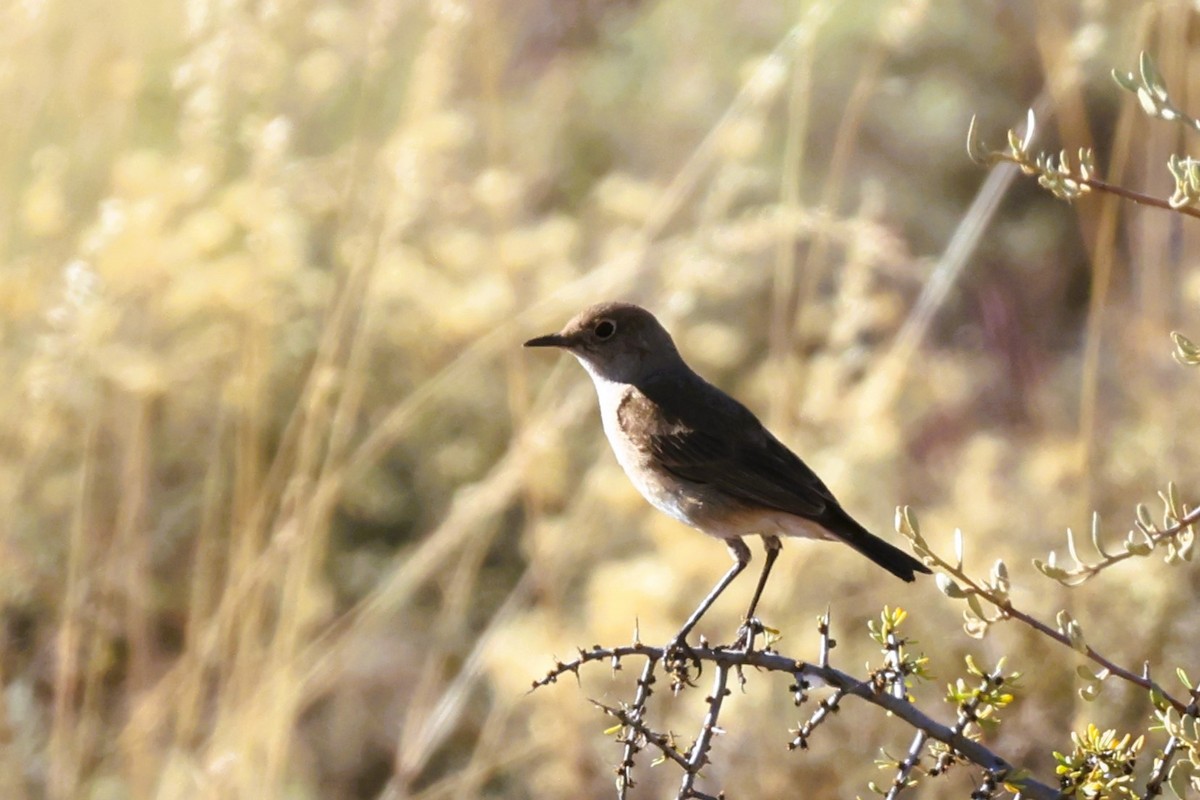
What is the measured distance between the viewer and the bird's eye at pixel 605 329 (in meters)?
4.24

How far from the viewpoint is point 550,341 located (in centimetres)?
404

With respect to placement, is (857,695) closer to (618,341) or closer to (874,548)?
(874,548)

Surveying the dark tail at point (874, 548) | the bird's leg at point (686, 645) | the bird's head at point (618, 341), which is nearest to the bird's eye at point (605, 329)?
the bird's head at point (618, 341)

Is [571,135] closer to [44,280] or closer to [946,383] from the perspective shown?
[946,383]

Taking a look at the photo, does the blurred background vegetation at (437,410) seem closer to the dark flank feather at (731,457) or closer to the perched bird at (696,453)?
the perched bird at (696,453)

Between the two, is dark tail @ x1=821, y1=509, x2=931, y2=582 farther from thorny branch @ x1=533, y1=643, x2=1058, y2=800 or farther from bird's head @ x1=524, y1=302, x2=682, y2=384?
bird's head @ x1=524, y1=302, x2=682, y2=384

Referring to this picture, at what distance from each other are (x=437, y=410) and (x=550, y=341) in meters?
2.26

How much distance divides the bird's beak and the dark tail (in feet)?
3.00

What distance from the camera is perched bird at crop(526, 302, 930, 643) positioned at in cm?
360

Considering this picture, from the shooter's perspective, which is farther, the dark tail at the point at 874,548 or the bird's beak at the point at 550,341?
the bird's beak at the point at 550,341

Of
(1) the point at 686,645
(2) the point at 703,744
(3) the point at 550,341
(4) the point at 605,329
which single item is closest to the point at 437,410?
(4) the point at 605,329

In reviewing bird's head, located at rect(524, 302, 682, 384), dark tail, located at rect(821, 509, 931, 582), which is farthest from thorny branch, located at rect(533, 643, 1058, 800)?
bird's head, located at rect(524, 302, 682, 384)

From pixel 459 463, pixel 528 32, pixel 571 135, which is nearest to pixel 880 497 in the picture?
pixel 459 463

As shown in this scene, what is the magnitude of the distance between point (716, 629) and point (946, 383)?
1382mm
